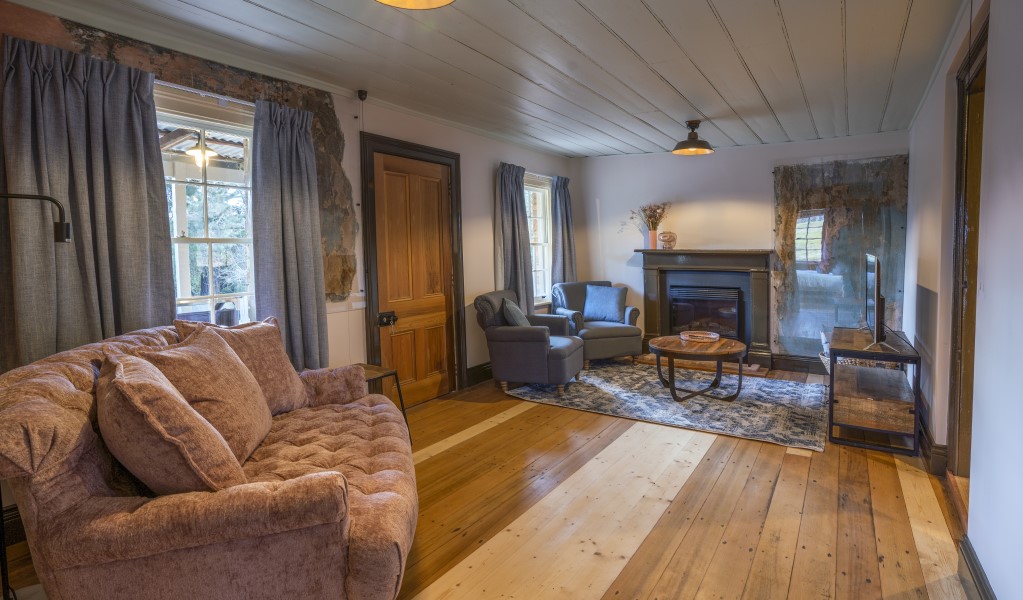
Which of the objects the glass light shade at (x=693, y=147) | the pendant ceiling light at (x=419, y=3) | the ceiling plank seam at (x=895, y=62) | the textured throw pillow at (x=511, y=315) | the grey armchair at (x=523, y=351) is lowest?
the grey armchair at (x=523, y=351)

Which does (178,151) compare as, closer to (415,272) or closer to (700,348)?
(415,272)

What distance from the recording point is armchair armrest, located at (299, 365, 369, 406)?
281 centimetres

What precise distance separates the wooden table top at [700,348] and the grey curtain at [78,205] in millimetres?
3395

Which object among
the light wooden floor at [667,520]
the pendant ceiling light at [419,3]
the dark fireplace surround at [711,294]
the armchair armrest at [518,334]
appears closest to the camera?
the pendant ceiling light at [419,3]

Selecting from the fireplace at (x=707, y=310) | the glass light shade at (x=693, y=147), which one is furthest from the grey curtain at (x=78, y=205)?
the fireplace at (x=707, y=310)

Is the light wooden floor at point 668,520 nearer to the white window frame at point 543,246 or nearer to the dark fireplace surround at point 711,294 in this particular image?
the dark fireplace surround at point 711,294

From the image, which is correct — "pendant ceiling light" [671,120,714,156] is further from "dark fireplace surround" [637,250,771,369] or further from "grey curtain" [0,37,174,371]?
"grey curtain" [0,37,174,371]

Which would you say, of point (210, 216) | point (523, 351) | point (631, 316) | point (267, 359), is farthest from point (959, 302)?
point (210, 216)

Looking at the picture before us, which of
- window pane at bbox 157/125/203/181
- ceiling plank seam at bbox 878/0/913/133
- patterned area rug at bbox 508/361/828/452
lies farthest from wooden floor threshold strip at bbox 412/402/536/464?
ceiling plank seam at bbox 878/0/913/133

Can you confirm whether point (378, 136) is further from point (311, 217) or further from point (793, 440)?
point (793, 440)

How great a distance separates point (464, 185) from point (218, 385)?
Answer: 10.8 feet

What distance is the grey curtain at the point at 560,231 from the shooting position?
249 inches

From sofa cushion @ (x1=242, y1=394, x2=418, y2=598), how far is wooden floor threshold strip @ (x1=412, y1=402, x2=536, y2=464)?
27.8 inches

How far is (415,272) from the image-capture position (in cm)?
448
